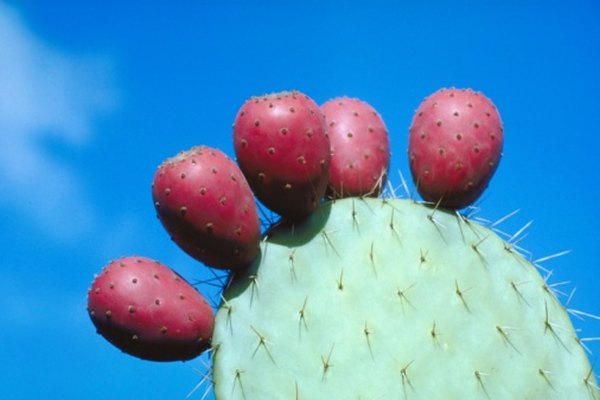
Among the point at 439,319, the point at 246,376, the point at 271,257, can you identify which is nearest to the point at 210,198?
the point at 271,257

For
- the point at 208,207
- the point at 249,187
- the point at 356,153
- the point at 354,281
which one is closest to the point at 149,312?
the point at 208,207

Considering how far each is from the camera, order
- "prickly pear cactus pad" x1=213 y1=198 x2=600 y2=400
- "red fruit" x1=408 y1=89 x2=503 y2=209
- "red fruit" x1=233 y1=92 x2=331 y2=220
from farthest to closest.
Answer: "red fruit" x1=408 y1=89 x2=503 y2=209
"red fruit" x1=233 y1=92 x2=331 y2=220
"prickly pear cactus pad" x1=213 y1=198 x2=600 y2=400

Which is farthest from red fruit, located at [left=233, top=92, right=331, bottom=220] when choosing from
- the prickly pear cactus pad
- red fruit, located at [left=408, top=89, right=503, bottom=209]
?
red fruit, located at [left=408, top=89, right=503, bottom=209]

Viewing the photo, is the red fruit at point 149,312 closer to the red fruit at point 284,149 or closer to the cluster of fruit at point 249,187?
the cluster of fruit at point 249,187

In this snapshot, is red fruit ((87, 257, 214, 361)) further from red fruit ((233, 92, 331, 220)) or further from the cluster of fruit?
red fruit ((233, 92, 331, 220))

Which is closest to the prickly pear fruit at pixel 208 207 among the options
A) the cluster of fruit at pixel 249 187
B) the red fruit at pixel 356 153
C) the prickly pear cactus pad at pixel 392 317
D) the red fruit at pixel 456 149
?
the cluster of fruit at pixel 249 187

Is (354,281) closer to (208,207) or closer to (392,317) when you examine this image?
(392,317)

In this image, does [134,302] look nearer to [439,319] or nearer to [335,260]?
[335,260]
